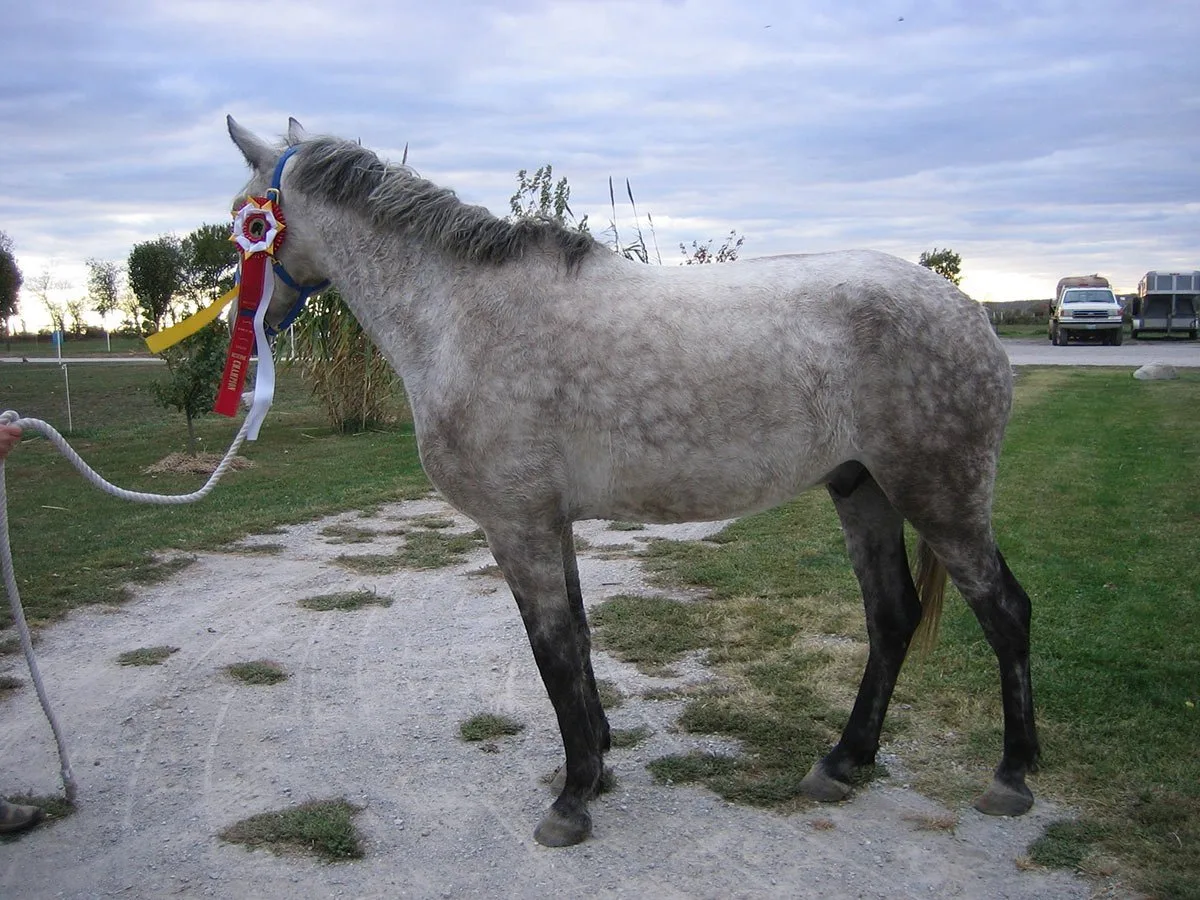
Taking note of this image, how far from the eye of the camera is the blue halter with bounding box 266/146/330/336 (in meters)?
3.71

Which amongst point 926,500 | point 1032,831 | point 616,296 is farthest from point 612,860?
point 616,296

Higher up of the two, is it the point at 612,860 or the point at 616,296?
the point at 616,296

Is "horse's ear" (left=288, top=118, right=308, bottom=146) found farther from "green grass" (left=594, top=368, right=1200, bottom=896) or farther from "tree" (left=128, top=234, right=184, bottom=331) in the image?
"tree" (left=128, top=234, right=184, bottom=331)

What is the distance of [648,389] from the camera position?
337 centimetres

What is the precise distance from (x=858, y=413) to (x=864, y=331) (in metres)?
0.29

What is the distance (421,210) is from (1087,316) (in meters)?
32.4

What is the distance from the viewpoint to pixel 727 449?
134 inches

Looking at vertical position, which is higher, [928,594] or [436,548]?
[928,594]

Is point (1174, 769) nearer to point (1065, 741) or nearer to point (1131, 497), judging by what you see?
point (1065, 741)

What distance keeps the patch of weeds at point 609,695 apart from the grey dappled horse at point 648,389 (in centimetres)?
87

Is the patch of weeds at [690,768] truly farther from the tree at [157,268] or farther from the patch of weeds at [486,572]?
the tree at [157,268]

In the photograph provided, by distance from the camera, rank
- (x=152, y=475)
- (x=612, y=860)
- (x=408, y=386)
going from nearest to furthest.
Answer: (x=612, y=860) → (x=408, y=386) → (x=152, y=475)

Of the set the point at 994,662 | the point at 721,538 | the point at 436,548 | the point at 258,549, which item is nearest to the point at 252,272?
the point at 994,662

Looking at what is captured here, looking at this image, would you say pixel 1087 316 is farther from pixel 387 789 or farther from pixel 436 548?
pixel 387 789
